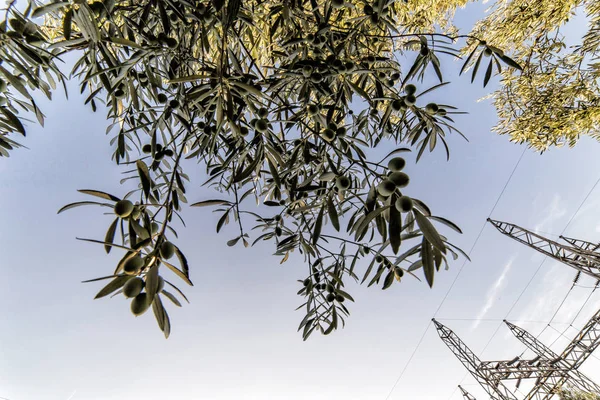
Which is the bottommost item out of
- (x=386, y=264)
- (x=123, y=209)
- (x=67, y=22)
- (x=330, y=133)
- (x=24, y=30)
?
(x=386, y=264)

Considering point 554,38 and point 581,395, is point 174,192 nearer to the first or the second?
point 554,38

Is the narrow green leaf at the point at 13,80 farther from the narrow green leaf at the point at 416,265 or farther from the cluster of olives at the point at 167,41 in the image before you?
the narrow green leaf at the point at 416,265

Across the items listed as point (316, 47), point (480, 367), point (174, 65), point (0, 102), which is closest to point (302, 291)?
point (316, 47)

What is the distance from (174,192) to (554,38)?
4.00m

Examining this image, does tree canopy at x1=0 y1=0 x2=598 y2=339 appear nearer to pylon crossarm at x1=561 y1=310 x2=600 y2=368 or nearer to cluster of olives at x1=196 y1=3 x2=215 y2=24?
cluster of olives at x1=196 y1=3 x2=215 y2=24

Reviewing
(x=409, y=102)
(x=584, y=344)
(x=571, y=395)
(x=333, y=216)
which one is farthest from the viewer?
(x=571, y=395)

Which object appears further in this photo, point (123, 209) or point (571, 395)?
point (571, 395)

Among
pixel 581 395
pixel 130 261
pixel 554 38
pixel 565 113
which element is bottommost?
pixel 581 395

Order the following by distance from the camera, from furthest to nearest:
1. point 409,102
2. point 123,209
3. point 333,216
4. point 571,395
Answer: point 571,395 < point 409,102 < point 333,216 < point 123,209

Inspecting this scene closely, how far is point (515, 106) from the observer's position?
134 inches

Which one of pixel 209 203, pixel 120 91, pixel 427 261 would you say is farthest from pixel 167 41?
pixel 427 261

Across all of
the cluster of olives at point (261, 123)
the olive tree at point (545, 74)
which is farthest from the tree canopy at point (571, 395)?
the cluster of olives at point (261, 123)

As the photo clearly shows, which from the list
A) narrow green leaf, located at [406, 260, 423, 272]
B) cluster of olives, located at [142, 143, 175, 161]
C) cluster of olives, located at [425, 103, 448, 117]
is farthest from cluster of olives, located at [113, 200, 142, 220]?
cluster of olives, located at [425, 103, 448, 117]

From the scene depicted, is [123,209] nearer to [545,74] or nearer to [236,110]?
[236,110]
